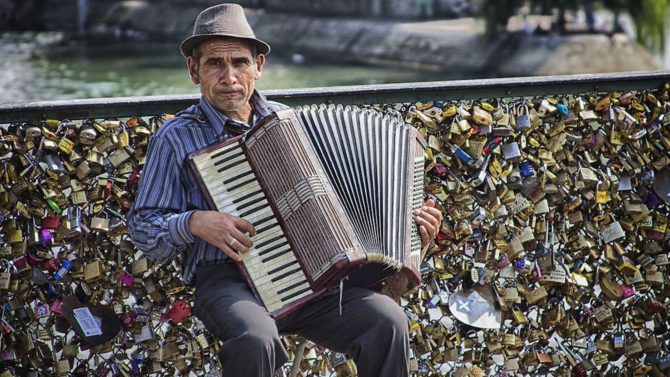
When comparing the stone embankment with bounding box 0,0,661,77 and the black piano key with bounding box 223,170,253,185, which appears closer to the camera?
the black piano key with bounding box 223,170,253,185

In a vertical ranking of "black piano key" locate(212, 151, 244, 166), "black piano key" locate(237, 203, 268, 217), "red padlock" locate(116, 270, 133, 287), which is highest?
"black piano key" locate(212, 151, 244, 166)

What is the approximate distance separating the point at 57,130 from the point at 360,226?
112cm

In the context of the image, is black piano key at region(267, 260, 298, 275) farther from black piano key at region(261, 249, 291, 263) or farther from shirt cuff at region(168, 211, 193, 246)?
shirt cuff at region(168, 211, 193, 246)

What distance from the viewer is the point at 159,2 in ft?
178

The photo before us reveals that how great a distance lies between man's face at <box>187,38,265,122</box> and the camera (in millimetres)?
3240

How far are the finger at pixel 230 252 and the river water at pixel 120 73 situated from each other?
29.8m

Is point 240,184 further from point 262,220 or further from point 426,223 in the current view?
point 426,223

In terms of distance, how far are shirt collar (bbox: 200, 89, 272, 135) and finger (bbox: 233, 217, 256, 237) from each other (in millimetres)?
358

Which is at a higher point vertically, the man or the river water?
the man

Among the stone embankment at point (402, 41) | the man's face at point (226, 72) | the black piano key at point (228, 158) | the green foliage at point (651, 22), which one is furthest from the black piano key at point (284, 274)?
the green foliage at point (651, 22)

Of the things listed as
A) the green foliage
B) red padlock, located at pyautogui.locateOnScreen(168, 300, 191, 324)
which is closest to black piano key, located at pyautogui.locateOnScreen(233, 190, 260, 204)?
red padlock, located at pyautogui.locateOnScreen(168, 300, 191, 324)

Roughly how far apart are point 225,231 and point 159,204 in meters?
0.27

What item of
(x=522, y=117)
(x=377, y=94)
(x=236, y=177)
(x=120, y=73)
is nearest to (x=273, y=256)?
(x=236, y=177)

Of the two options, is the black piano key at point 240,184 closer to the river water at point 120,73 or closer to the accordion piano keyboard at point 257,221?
the accordion piano keyboard at point 257,221
